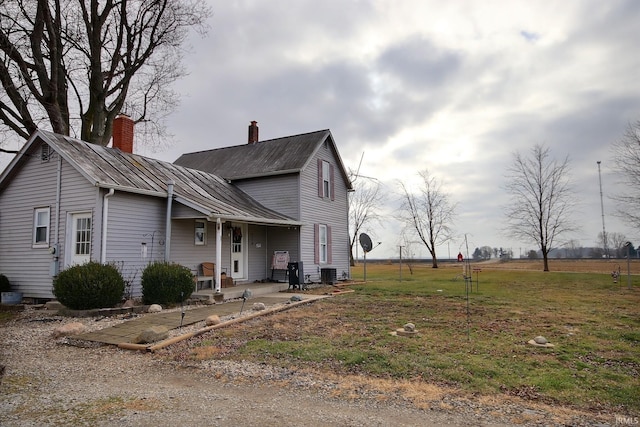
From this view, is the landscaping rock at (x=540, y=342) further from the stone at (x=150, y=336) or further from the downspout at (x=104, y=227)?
the downspout at (x=104, y=227)

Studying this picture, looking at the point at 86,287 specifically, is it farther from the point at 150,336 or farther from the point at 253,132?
the point at 253,132

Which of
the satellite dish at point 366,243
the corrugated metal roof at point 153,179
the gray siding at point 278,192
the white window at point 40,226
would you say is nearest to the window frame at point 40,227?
the white window at point 40,226

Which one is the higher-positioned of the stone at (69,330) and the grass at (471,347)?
the stone at (69,330)

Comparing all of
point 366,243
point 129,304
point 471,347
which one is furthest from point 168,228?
point 366,243

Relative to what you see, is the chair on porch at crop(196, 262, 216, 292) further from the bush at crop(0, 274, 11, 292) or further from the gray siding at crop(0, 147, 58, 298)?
the bush at crop(0, 274, 11, 292)

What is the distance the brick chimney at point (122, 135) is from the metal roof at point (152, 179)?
783 millimetres

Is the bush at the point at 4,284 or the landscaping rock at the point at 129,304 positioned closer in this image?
the landscaping rock at the point at 129,304

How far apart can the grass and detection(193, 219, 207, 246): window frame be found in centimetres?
517

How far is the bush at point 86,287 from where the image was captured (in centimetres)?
1013

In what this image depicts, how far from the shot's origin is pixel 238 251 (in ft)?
55.2

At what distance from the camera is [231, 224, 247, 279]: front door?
16.5 metres

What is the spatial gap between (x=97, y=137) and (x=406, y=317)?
1713cm

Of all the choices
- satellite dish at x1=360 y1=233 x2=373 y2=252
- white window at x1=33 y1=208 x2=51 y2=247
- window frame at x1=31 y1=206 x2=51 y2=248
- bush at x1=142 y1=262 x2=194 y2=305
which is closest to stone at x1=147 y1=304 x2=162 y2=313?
bush at x1=142 y1=262 x2=194 y2=305

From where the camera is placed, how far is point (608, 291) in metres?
17.0
